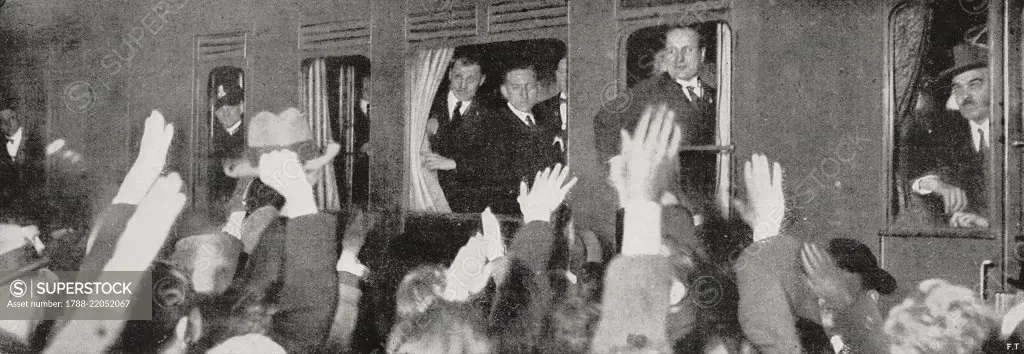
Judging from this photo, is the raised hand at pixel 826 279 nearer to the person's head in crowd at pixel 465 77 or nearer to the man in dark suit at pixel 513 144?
the man in dark suit at pixel 513 144

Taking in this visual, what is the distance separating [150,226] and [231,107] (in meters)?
0.80

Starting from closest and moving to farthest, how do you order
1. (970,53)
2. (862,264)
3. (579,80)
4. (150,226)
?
1. (970,53)
2. (862,264)
3. (579,80)
4. (150,226)

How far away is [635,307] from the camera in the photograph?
12.5ft

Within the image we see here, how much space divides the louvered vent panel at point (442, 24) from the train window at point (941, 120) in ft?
6.15

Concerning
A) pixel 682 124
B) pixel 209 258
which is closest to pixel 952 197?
pixel 682 124

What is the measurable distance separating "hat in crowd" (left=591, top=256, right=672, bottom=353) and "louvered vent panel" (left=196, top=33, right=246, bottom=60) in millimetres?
2254

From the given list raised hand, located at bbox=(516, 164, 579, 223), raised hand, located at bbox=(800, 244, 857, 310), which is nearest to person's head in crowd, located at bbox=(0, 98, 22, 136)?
raised hand, located at bbox=(516, 164, 579, 223)

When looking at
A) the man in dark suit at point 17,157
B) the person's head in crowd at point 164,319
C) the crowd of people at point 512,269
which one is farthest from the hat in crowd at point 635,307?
the man in dark suit at point 17,157

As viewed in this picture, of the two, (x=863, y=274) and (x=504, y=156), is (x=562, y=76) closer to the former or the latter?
(x=504, y=156)

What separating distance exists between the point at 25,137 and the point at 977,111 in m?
4.85

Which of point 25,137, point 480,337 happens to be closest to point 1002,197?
point 480,337

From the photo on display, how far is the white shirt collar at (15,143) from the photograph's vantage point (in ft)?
15.7

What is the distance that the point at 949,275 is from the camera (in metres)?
3.42

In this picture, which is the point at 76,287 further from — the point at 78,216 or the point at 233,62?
the point at 233,62
